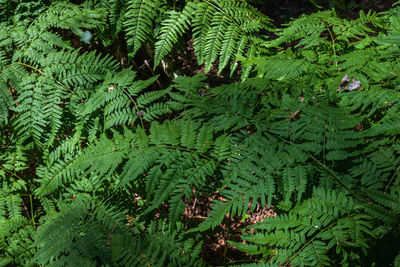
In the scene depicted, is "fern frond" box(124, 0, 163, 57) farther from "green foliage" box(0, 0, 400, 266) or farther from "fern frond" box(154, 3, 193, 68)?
"fern frond" box(154, 3, 193, 68)

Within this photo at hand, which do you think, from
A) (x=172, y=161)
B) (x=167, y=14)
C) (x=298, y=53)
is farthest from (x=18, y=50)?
(x=298, y=53)

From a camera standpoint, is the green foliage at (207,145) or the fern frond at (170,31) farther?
the fern frond at (170,31)

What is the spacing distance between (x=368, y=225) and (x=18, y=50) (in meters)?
2.84

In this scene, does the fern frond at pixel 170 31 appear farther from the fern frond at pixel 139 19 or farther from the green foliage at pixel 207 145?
the fern frond at pixel 139 19

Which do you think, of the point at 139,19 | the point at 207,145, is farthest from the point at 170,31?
the point at 207,145

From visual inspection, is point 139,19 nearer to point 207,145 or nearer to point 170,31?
point 170,31

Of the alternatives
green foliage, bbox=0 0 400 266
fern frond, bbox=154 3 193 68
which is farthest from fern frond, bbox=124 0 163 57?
fern frond, bbox=154 3 193 68

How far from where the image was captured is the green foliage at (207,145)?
1.56 meters

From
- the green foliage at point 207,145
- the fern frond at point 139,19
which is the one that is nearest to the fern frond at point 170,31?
the green foliage at point 207,145

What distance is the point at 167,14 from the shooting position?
2.75 m

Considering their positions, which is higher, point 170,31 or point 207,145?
point 170,31

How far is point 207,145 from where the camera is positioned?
1812 mm

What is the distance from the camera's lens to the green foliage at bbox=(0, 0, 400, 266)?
156 centimetres

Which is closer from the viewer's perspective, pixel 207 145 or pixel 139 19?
pixel 207 145
